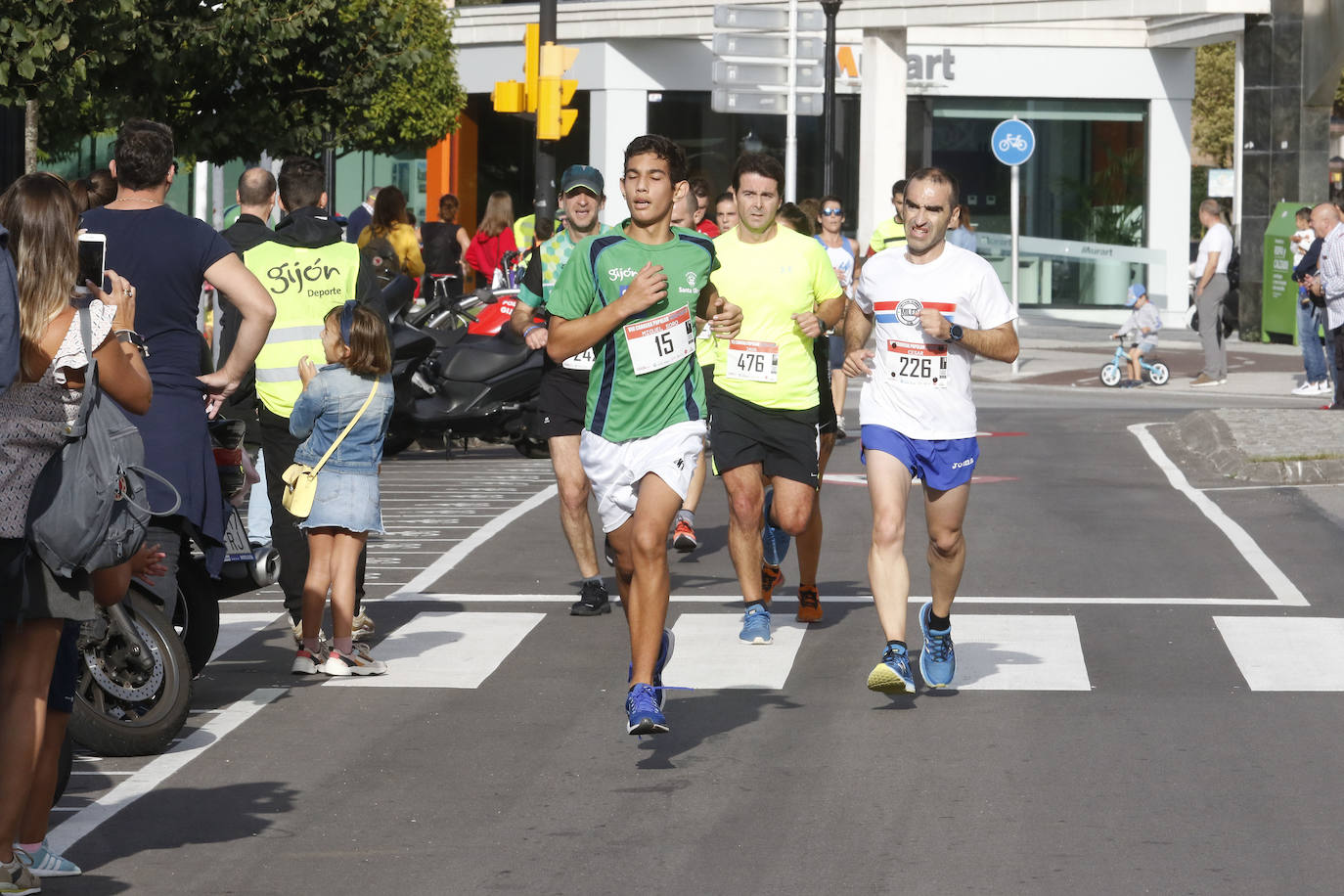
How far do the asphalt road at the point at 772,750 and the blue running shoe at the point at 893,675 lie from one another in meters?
0.12

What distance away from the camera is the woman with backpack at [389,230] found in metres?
17.8

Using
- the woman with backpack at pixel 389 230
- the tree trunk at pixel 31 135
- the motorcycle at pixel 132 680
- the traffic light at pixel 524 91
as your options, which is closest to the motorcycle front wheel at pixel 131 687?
the motorcycle at pixel 132 680

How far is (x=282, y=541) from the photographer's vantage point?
9.13 m

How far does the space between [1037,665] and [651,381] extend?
7.99 feet

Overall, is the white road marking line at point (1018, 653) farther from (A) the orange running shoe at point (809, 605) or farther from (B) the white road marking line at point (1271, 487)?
(B) the white road marking line at point (1271, 487)

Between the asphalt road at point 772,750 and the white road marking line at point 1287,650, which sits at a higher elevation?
the white road marking line at point 1287,650

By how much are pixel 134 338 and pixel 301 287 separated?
7.26ft

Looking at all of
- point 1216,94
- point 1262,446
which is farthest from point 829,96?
point 1216,94

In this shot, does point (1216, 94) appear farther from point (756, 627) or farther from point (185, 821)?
point (185, 821)

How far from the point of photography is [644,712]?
6.98m

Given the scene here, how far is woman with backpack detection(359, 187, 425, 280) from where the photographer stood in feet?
58.3

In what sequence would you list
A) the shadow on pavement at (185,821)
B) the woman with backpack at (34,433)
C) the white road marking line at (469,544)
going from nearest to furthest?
the woman with backpack at (34,433), the shadow on pavement at (185,821), the white road marking line at (469,544)

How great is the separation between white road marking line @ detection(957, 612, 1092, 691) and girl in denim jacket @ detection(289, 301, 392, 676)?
2.33 m

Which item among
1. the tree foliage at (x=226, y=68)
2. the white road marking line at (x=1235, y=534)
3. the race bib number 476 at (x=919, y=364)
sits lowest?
the white road marking line at (x=1235, y=534)
